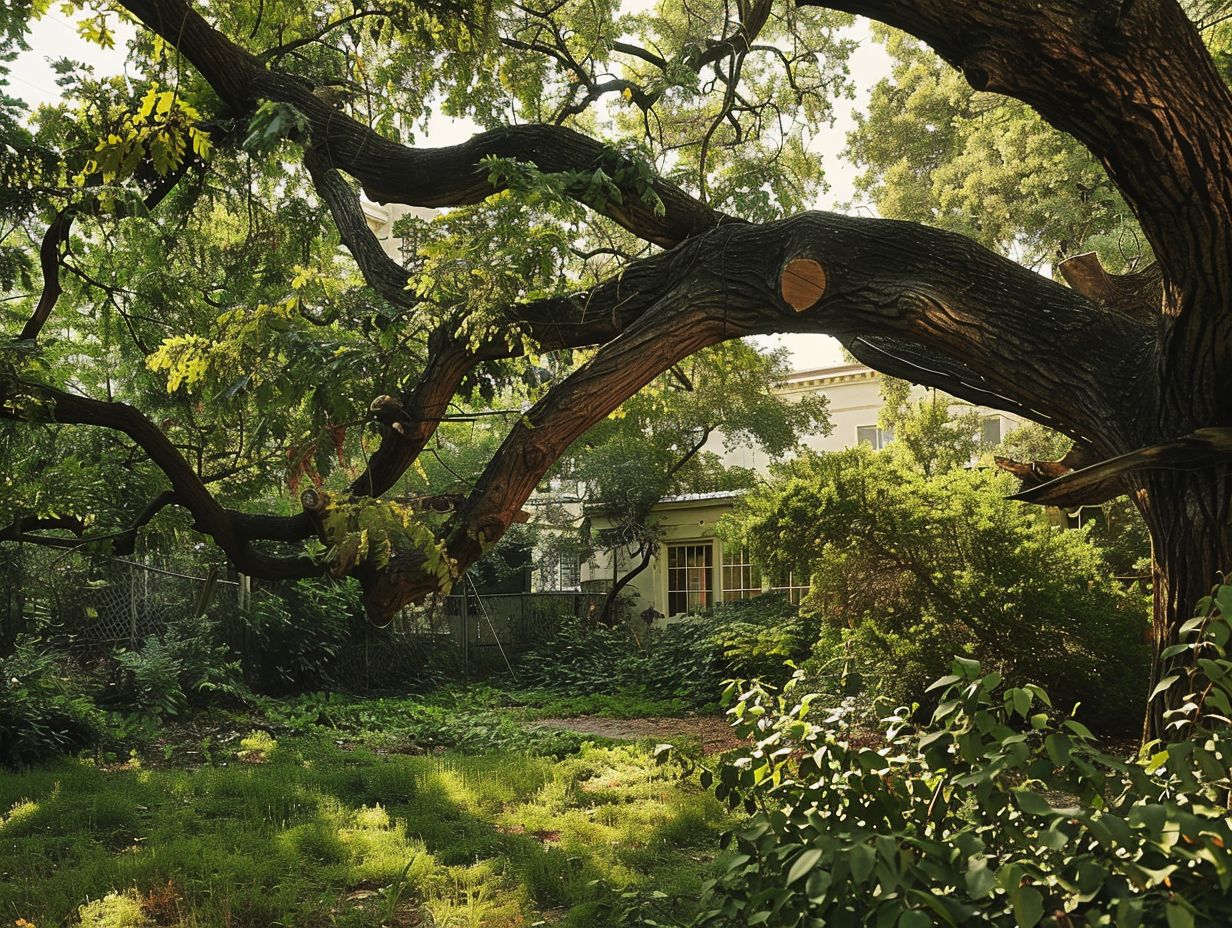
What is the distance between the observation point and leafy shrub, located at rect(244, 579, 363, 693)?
40.9 ft

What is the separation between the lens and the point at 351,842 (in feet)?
18.5

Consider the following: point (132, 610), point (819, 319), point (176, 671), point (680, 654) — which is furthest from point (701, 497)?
point (819, 319)

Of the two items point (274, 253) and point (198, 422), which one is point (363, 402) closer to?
point (274, 253)

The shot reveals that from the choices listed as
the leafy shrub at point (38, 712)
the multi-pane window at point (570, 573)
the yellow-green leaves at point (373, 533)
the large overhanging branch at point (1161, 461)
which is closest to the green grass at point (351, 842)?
the leafy shrub at point (38, 712)

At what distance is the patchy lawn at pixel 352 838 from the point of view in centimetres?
446

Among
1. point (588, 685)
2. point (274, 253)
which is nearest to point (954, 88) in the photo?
point (588, 685)

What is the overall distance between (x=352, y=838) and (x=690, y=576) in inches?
548

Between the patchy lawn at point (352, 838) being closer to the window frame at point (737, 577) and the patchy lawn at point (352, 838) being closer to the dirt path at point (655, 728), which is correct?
the dirt path at point (655, 728)

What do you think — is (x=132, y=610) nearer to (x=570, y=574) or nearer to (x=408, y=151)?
(x=408, y=151)

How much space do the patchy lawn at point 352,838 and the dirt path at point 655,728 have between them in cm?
86

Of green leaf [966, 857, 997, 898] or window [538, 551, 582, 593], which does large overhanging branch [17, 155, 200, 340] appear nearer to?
green leaf [966, 857, 997, 898]

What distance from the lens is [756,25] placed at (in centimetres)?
808

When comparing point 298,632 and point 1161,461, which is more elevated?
point 1161,461

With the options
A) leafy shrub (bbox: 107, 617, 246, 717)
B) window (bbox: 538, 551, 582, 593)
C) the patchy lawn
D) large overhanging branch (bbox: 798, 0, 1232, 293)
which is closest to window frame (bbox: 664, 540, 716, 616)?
window (bbox: 538, 551, 582, 593)
